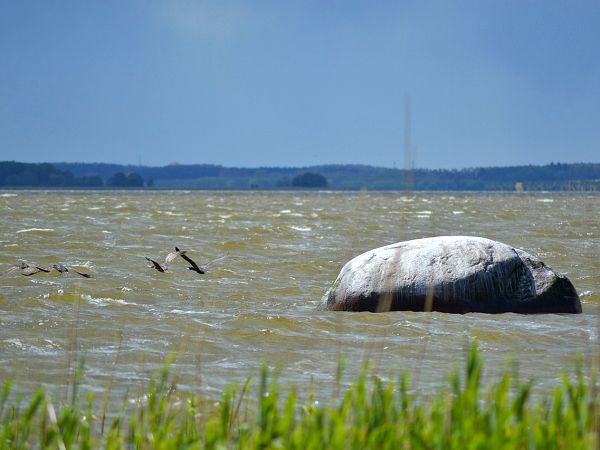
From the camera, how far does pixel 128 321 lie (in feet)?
31.8

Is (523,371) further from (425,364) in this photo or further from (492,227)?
(492,227)

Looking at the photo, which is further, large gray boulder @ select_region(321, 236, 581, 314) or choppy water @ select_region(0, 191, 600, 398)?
large gray boulder @ select_region(321, 236, 581, 314)

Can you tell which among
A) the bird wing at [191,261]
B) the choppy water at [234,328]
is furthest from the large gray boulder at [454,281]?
the bird wing at [191,261]

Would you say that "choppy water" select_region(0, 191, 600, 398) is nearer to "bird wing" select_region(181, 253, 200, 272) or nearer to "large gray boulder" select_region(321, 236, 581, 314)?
"large gray boulder" select_region(321, 236, 581, 314)

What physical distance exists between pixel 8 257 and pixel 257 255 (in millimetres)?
4046

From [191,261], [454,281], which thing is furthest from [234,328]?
[454,281]

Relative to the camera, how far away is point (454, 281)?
1010 centimetres

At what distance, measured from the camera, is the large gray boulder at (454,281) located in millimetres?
10109

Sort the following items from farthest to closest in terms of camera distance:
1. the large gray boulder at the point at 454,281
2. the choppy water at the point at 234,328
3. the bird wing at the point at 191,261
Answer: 1. the bird wing at the point at 191,261
2. the large gray boulder at the point at 454,281
3. the choppy water at the point at 234,328

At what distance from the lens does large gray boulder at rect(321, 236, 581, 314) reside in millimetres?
10109

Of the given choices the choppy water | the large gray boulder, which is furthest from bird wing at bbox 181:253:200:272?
the large gray boulder

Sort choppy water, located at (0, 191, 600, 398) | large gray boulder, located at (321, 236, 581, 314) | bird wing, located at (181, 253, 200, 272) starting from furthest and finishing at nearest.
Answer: bird wing, located at (181, 253, 200, 272)
large gray boulder, located at (321, 236, 581, 314)
choppy water, located at (0, 191, 600, 398)

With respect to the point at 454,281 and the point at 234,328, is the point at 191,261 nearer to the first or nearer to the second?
the point at 234,328

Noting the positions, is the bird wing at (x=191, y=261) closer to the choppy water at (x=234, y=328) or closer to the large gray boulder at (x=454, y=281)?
the choppy water at (x=234, y=328)
